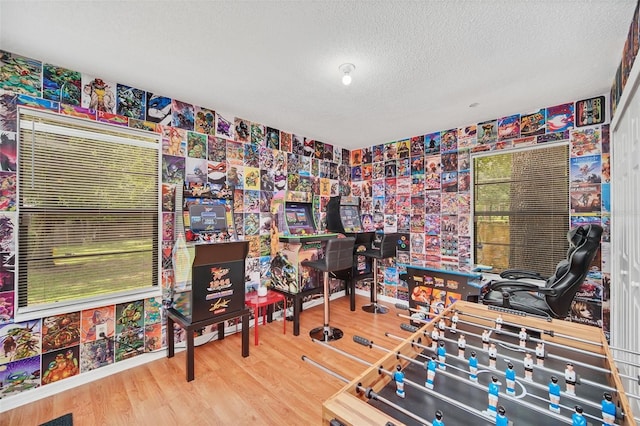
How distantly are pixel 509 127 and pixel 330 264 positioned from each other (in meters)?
2.89

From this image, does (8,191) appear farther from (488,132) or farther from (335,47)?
(488,132)

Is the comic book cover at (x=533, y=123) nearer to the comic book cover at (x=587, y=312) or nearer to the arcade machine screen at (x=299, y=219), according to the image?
the comic book cover at (x=587, y=312)

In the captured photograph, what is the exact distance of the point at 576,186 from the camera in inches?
122

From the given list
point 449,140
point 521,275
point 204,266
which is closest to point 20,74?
point 204,266

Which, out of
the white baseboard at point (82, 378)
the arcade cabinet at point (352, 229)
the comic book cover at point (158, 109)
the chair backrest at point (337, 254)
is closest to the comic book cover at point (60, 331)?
the white baseboard at point (82, 378)

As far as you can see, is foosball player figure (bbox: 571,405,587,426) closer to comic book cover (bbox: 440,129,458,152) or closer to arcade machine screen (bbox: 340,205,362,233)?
arcade machine screen (bbox: 340,205,362,233)

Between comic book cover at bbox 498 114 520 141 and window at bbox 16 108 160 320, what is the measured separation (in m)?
4.18

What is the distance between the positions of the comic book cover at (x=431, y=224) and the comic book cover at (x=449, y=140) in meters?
1.00

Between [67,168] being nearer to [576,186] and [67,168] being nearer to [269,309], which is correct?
[269,309]

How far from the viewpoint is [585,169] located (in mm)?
3043

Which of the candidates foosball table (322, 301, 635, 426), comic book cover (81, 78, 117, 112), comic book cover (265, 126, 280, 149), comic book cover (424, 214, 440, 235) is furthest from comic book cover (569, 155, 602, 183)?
comic book cover (81, 78, 117, 112)

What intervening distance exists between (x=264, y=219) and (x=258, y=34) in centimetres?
236

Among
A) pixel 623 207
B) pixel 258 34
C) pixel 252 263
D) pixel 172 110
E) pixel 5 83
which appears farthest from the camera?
pixel 252 263

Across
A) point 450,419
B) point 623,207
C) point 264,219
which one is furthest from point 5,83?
point 623,207
